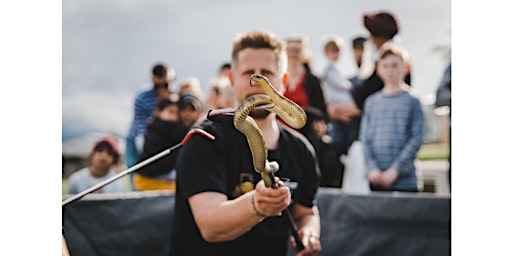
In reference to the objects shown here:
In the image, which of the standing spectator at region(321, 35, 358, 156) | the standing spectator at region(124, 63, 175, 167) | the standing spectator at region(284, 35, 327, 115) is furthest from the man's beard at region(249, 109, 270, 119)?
the standing spectator at region(124, 63, 175, 167)

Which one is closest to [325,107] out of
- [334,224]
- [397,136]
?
[397,136]

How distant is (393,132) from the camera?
165cm

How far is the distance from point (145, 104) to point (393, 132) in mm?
925

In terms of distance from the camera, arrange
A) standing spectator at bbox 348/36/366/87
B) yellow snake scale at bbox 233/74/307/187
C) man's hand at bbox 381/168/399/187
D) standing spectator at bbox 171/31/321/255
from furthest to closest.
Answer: standing spectator at bbox 348/36/366/87, man's hand at bbox 381/168/399/187, standing spectator at bbox 171/31/321/255, yellow snake scale at bbox 233/74/307/187

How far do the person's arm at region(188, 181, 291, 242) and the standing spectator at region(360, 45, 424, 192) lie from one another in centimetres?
79

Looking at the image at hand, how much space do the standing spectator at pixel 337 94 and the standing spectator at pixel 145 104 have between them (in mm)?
552

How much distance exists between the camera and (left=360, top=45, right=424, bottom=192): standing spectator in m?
Answer: 1.62

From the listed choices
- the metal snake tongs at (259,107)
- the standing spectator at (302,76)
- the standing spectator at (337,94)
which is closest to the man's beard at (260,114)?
the metal snake tongs at (259,107)

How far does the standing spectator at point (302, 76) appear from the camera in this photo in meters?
1.83

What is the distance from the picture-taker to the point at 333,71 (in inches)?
79.6

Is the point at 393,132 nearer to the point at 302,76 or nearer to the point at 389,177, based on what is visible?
the point at 389,177

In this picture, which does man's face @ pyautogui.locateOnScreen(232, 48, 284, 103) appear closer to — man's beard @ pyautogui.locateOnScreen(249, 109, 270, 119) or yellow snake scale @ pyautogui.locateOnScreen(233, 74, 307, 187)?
man's beard @ pyautogui.locateOnScreen(249, 109, 270, 119)
